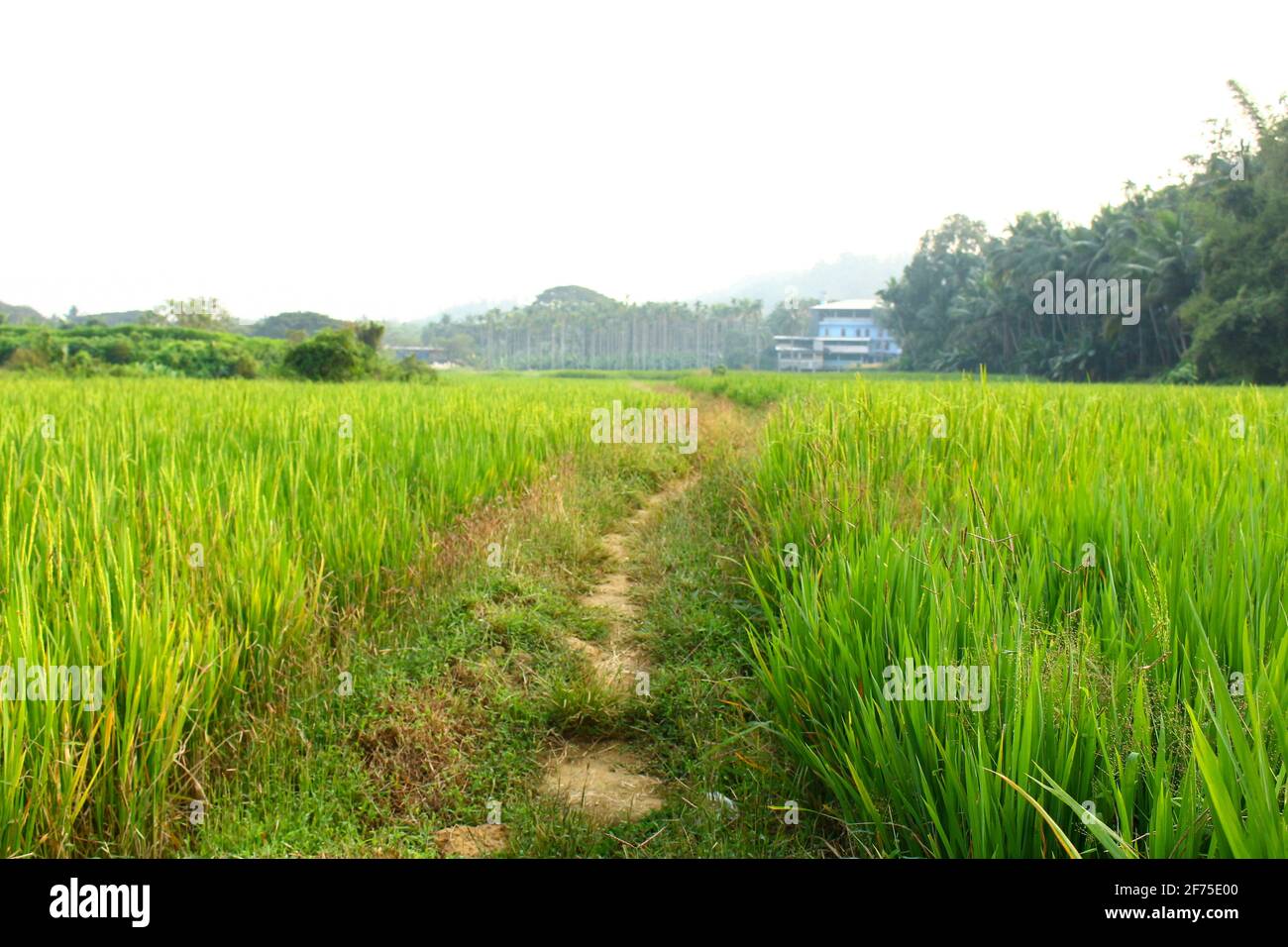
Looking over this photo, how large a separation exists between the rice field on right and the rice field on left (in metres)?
1.66

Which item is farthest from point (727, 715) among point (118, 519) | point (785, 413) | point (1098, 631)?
point (785, 413)

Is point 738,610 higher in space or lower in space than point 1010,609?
lower

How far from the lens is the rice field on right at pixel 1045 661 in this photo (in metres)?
1.38

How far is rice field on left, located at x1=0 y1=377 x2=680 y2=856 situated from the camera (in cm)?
178

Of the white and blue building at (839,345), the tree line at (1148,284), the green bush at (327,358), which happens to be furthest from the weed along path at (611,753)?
the white and blue building at (839,345)

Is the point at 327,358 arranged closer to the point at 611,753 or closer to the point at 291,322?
the point at 611,753

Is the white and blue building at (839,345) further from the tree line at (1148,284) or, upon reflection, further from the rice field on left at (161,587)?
the rice field on left at (161,587)

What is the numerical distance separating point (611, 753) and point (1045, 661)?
1486 mm

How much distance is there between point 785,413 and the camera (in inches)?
252

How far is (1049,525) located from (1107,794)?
1.49 meters

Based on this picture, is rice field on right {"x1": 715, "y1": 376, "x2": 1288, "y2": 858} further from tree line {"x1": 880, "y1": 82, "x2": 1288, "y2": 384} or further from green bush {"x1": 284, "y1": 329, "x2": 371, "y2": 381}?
tree line {"x1": 880, "y1": 82, "x2": 1288, "y2": 384}

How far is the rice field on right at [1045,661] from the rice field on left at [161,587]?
5.45 ft

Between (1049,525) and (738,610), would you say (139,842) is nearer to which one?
(738,610)
